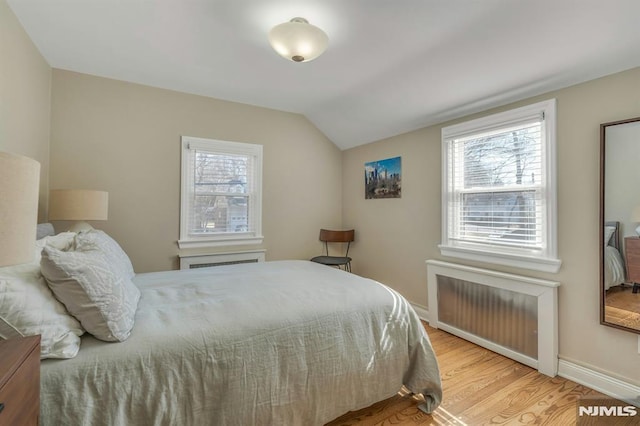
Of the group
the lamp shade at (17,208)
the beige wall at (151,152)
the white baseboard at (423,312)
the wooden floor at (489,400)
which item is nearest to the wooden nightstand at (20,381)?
the lamp shade at (17,208)

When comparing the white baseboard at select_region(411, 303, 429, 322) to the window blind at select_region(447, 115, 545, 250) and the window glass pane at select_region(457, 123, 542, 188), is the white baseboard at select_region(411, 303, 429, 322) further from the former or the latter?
the window glass pane at select_region(457, 123, 542, 188)

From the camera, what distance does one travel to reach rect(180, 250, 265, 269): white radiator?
10.7ft

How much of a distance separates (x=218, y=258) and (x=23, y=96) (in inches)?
83.4

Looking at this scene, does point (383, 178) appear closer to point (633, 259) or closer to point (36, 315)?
point (633, 259)

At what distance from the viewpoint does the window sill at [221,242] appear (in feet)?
10.8

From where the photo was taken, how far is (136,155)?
120 inches

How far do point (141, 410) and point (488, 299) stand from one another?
8.69 feet

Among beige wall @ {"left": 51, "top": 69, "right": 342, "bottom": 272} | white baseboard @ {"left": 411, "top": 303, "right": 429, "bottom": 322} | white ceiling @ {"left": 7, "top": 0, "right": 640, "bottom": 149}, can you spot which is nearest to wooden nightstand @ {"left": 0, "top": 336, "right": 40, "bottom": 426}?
white ceiling @ {"left": 7, "top": 0, "right": 640, "bottom": 149}

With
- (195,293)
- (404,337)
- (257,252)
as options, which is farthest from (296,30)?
(257,252)

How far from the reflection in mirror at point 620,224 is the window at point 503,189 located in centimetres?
29

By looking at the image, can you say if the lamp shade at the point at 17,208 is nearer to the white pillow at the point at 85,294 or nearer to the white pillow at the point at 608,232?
the white pillow at the point at 85,294

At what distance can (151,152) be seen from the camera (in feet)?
10.3

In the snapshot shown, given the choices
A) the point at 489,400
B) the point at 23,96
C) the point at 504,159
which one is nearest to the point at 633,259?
the point at 504,159

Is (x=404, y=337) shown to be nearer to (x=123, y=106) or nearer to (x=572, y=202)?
(x=572, y=202)
